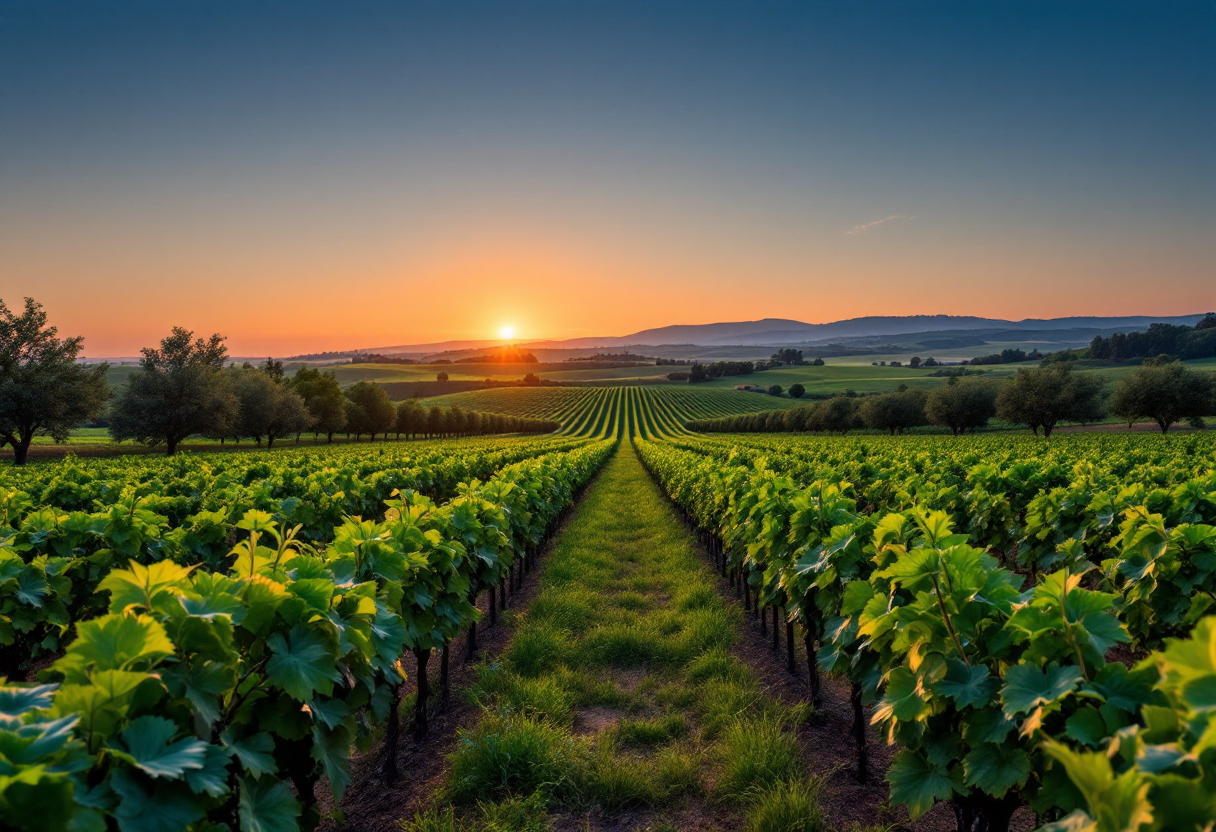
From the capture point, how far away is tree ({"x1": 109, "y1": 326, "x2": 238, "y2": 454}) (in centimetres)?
4222

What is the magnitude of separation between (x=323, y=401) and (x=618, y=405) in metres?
76.3

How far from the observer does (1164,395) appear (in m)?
51.6

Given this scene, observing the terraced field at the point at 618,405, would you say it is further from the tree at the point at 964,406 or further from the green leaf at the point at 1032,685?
the green leaf at the point at 1032,685

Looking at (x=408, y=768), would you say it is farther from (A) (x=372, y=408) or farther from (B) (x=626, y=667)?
(A) (x=372, y=408)

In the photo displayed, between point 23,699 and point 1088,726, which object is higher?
point 23,699

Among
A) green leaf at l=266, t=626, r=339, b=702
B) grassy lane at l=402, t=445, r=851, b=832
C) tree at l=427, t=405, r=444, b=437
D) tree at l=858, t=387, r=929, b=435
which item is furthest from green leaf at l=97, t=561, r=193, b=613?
tree at l=427, t=405, r=444, b=437

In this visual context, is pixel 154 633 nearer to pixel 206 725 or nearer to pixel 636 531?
pixel 206 725

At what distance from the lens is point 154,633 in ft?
6.89

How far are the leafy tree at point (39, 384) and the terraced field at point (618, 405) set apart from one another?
2628 inches

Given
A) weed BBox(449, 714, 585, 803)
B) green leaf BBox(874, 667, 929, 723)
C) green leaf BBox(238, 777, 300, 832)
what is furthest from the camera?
weed BBox(449, 714, 585, 803)

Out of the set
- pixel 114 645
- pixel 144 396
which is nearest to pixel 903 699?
pixel 114 645

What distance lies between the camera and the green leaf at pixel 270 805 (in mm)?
2492

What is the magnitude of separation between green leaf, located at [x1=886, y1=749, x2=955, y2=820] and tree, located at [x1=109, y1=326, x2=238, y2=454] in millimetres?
52490

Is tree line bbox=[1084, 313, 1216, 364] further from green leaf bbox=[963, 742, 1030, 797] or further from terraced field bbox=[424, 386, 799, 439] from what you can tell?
green leaf bbox=[963, 742, 1030, 797]
